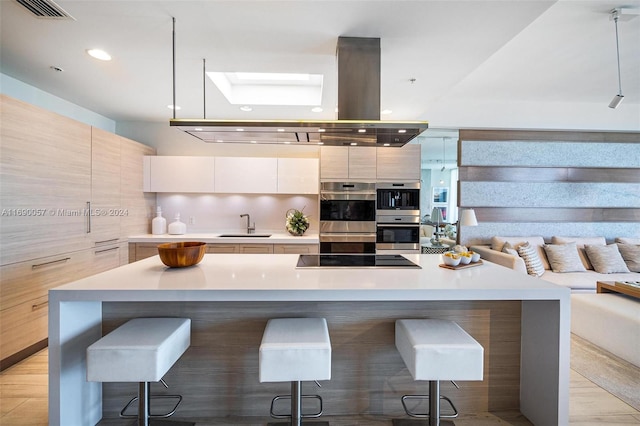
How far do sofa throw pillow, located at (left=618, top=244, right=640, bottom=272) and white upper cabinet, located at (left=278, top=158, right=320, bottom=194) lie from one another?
4293 mm

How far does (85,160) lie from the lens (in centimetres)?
318

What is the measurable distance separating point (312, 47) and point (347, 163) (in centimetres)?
196

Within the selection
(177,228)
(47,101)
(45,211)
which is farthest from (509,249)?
(47,101)

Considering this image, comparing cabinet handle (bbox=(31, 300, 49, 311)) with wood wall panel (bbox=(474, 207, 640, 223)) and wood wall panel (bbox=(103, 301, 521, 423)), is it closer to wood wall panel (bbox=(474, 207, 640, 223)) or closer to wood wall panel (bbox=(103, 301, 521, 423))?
wood wall panel (bbox=(103, 301, 521, 423))

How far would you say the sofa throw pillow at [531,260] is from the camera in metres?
3.89

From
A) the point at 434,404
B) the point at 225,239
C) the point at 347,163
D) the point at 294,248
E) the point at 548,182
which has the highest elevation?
the point at 347,163

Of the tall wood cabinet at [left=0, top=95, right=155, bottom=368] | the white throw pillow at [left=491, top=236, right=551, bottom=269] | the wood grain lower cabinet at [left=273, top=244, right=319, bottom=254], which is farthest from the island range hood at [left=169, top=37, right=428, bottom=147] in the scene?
the white throw pillow at [left=491, top=236, right=551, bottom=269]

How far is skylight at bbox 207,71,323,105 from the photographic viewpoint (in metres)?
3.52

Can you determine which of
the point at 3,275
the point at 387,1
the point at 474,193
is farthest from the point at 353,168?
the point at 3,275

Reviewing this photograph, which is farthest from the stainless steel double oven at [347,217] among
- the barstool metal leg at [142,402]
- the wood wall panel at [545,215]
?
the barstool metal leg at [142,402]

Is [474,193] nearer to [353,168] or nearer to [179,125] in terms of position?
[353,168]

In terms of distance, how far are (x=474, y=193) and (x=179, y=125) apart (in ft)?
13.2

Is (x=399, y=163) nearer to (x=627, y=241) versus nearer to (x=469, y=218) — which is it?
(x=469, y=218)

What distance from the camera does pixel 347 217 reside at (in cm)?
417
